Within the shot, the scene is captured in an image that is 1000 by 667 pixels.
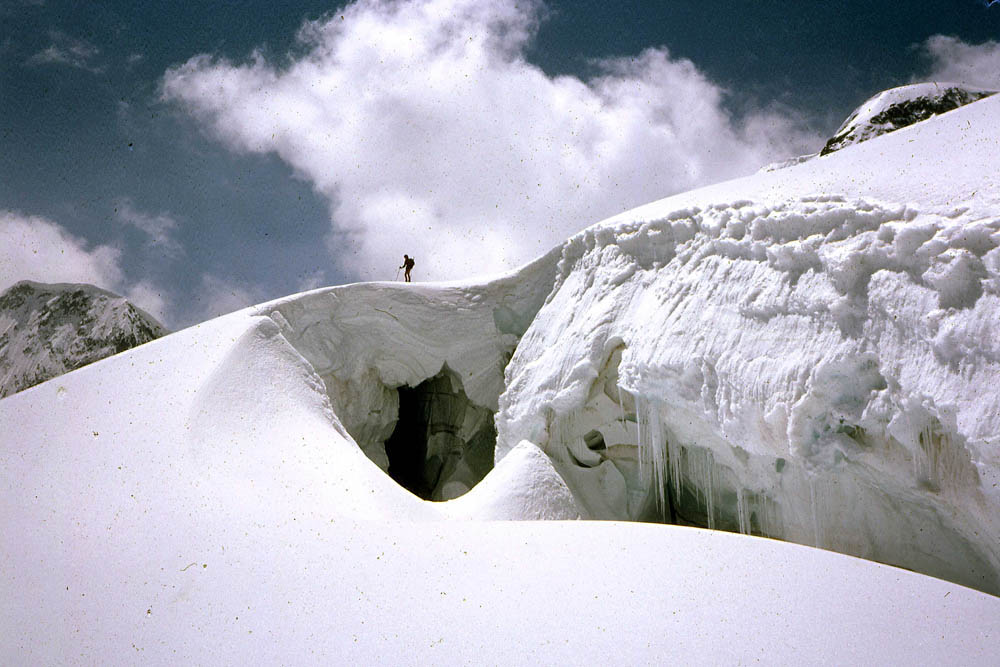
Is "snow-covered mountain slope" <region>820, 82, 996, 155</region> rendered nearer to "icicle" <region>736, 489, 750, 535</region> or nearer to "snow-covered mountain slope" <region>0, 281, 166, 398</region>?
"icicle" <region>736, 489, 750, 535</region>

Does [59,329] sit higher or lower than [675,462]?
higher

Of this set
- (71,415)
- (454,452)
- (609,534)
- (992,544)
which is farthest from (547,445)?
(71,415)

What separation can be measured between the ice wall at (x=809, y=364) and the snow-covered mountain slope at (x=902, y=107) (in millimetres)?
15078

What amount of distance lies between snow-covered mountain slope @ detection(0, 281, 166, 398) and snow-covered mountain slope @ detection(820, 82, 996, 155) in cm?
1640

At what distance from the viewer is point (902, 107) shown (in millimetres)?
17906

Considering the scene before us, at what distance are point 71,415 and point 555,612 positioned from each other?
138 inches

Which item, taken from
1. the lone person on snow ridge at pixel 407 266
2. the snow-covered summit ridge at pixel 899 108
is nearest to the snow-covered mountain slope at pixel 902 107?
the snow-covered summit ridge at pixel 899 108

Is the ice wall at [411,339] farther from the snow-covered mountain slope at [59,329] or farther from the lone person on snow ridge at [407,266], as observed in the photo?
the snow-covered mountain slope at [59,329]

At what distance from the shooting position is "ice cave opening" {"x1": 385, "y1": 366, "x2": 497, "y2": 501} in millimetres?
7074

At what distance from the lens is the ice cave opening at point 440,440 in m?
7.07

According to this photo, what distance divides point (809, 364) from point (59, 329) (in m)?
11.3

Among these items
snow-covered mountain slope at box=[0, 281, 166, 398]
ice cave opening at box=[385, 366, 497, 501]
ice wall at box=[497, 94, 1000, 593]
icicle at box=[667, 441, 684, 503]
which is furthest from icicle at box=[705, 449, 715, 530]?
snow-covered mountain slope at box=[0, 281, 166, 398]

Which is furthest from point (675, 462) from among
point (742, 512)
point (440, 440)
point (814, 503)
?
point (440, 440)

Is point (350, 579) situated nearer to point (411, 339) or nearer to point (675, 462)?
point (675, 462)
